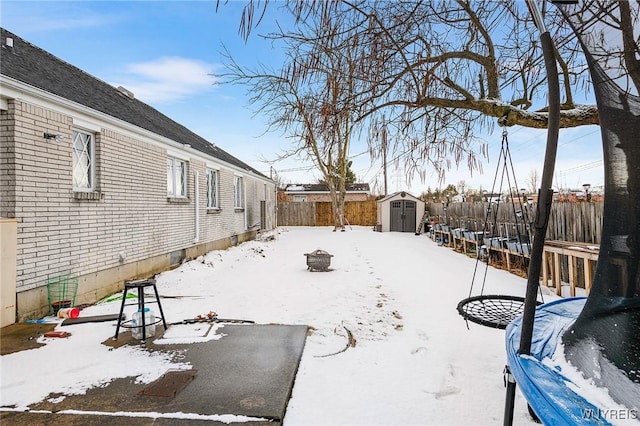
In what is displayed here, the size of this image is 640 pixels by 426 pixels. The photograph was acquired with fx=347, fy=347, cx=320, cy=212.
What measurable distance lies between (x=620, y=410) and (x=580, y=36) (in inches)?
74.1

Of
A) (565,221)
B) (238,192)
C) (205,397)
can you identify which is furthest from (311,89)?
(238,192)

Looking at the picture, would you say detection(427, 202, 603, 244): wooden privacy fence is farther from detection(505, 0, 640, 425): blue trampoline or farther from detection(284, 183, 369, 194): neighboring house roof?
detection(284, 183, 369, 194): neighboring house roof

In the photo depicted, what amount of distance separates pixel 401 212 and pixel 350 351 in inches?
676

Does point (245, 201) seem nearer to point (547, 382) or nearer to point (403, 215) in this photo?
point (403, 215)

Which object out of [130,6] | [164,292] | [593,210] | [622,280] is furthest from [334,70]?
[593,210]

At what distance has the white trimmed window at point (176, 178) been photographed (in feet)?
28.3

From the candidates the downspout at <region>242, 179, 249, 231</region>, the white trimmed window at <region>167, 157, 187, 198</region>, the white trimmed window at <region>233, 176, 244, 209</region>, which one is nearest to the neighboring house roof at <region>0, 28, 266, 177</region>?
the white trimmed window at <region>167, 157, 187, 198</region>

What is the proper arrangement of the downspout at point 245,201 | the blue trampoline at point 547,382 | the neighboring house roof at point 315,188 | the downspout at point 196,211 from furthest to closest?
the neighboring house roof at point 315,188
the downspout at point 245,201
the downspout at point 196,211
the blue trampoline at point 547,382

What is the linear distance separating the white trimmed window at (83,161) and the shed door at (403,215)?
16562 millimetres

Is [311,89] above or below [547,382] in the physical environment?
above

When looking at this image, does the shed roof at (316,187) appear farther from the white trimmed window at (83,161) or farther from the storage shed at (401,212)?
the white trimmed window at (83,161)

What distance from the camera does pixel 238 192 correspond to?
1462 cm

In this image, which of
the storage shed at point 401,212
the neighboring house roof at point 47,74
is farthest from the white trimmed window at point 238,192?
the storage shed at point 401,212

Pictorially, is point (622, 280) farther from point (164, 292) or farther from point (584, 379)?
point (164, 292)
